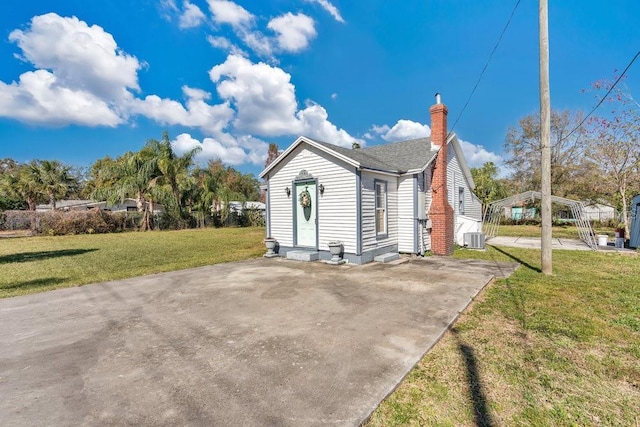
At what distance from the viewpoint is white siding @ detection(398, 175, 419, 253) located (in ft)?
33.1

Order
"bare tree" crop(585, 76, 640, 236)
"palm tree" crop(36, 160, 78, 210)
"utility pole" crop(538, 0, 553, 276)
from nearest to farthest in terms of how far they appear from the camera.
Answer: "utility pole" crop(538, 0, 553, 276)
"bare tree" crop(585, 76, 640, 236)
"palm tree" crop(36, 160, 78, 210)

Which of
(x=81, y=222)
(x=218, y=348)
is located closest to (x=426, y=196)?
(x=218, y=348)

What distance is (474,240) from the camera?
11.7 metres

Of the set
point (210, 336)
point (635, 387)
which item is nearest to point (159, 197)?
point (210, 336)

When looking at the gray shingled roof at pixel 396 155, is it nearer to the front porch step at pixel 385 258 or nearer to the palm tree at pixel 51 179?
the front porch step at pixel 385 258

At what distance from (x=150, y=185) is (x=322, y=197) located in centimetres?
2156

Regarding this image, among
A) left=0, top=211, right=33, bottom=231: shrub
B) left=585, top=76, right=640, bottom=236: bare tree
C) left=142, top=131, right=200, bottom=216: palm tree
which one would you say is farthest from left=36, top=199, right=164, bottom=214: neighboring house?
left=585, top=76, right=640, bottom=236: bare tree

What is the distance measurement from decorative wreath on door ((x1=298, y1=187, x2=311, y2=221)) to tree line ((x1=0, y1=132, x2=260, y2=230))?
65.4 ft

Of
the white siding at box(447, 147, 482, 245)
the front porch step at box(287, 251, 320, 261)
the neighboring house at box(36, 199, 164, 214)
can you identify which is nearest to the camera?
the front porch step at box(287, 251, 320, 261)

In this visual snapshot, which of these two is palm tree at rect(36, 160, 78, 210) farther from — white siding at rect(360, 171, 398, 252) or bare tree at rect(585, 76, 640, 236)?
bare tree at rect(585, 76, 640, 236)

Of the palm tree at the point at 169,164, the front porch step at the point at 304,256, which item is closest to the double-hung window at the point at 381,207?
the front porch step at the point at 304,256

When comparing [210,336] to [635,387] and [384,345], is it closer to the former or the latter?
[384,345]

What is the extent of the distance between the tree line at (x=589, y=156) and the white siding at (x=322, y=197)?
5277 millimetres

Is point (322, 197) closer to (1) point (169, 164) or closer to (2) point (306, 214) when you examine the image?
(2) point (306, 214)
